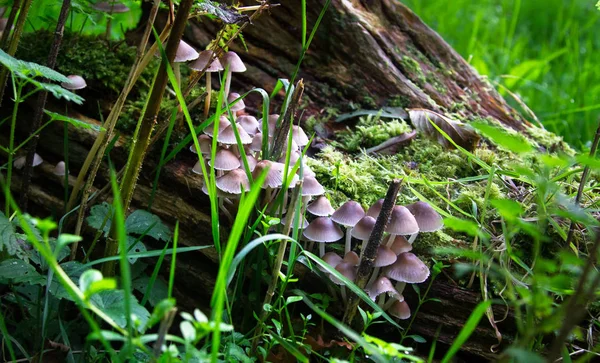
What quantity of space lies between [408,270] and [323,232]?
34cm

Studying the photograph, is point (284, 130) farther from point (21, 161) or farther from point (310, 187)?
point (21, 161)

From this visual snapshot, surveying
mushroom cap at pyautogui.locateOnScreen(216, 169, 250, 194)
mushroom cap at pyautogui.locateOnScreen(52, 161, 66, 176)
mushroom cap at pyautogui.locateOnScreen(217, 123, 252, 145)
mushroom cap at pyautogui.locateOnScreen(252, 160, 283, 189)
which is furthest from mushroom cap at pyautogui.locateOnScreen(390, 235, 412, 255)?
mushroom cap at pyautogui.locateOnScreen(52, 161, 66, 176)

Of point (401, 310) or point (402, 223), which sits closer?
point (402, 223)

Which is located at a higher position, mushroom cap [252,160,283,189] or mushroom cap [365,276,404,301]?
mushroom cap [252,160,283,189]

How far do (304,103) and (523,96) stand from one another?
2564mm

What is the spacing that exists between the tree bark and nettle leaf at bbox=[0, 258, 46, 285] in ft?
5.52

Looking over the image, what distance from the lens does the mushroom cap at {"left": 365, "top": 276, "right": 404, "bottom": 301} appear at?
1827 mm

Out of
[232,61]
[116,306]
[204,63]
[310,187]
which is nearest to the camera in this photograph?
[116,306]

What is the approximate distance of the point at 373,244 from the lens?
5.81 ft

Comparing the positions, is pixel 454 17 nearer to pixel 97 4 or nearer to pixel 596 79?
pixel 596 79

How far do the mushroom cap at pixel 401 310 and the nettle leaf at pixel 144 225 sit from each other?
892 millimetres

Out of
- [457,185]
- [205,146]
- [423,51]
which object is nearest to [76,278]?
[205,146]

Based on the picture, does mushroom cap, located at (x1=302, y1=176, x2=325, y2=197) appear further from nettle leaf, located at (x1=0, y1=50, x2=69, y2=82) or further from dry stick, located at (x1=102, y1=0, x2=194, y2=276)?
nettle leaf, located at (x1=0, y1=50, x2=69, y2=82)

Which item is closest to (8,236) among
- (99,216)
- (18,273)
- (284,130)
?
(18,273)
